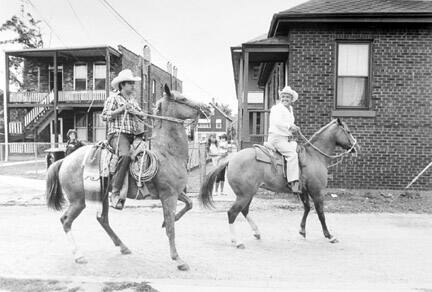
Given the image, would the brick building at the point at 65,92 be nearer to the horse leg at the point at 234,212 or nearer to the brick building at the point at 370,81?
the brick building at the point at 370,81

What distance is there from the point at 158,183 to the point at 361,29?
8650mm

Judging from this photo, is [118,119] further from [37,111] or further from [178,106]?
[37,111]

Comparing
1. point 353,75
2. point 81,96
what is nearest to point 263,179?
point 353,75

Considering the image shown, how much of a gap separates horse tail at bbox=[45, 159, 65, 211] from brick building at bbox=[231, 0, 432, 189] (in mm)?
7324

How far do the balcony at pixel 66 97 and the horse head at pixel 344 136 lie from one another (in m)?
23.6

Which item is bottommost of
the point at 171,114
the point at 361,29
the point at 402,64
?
the point at 171,114

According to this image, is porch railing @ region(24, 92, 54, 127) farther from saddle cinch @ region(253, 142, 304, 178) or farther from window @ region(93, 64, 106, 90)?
saddle cinch @ region(253, 142, 304, 178)

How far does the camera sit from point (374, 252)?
651 centimetres

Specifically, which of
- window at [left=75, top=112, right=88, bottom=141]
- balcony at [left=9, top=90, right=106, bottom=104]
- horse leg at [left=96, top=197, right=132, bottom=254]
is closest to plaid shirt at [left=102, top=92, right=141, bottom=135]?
horse leg at [left=96, top=197, right=132, bottom=254]

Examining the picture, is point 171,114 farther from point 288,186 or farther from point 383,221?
point 383,221

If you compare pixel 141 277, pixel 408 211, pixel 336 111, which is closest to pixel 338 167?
pixel 336 111

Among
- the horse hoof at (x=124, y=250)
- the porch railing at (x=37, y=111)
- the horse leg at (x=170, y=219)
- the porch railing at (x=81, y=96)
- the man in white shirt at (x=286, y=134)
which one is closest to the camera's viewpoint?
the horse leg at (x=170, y=219)

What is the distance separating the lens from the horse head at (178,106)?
605 centimetres

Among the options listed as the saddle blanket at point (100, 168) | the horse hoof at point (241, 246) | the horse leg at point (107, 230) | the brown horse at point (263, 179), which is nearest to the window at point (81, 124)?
the brown horse at point (263, 179)
